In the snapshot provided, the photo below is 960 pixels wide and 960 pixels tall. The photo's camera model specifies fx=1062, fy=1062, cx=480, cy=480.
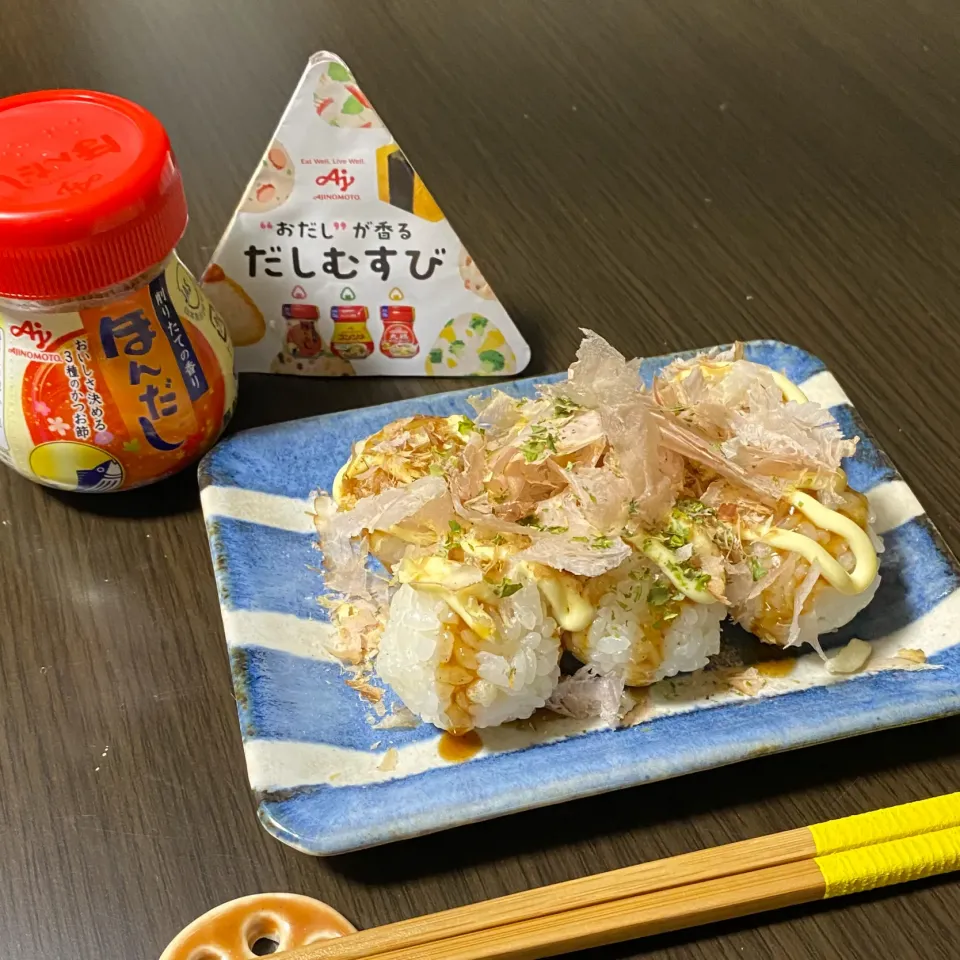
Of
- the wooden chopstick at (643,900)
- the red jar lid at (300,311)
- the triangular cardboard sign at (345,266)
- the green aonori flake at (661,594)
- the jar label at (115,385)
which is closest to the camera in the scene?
the wooden chopstick at (643,900)

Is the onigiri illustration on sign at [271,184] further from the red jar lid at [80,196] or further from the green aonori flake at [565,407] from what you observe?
the green aonori flake at [565,407]

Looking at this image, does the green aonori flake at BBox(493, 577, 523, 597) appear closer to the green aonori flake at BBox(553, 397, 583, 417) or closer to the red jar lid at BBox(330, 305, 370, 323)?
the green aonori flake at BBox(553, 397, 583, 417)

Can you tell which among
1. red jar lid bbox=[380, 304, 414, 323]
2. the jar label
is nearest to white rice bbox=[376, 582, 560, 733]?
the jar label

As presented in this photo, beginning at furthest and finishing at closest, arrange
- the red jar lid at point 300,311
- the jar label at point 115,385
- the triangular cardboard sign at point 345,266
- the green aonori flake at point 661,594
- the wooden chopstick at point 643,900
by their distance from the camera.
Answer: the red jar lid at point 300,311
the triangular cardboard sign at point 345,266
the jar label at point 115,385
the green aonori flake at point 661,594
the wooden chopstick at point 643,900

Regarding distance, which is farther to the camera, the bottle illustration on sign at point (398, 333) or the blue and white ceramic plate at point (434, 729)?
the bottle illustration on sign at point (398, 333)

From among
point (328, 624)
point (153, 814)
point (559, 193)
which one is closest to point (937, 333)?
point (559, 193)

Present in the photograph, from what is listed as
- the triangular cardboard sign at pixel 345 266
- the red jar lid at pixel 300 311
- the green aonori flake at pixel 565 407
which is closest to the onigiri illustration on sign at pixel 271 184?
the triangular cardboard sign at pixel 345 266
